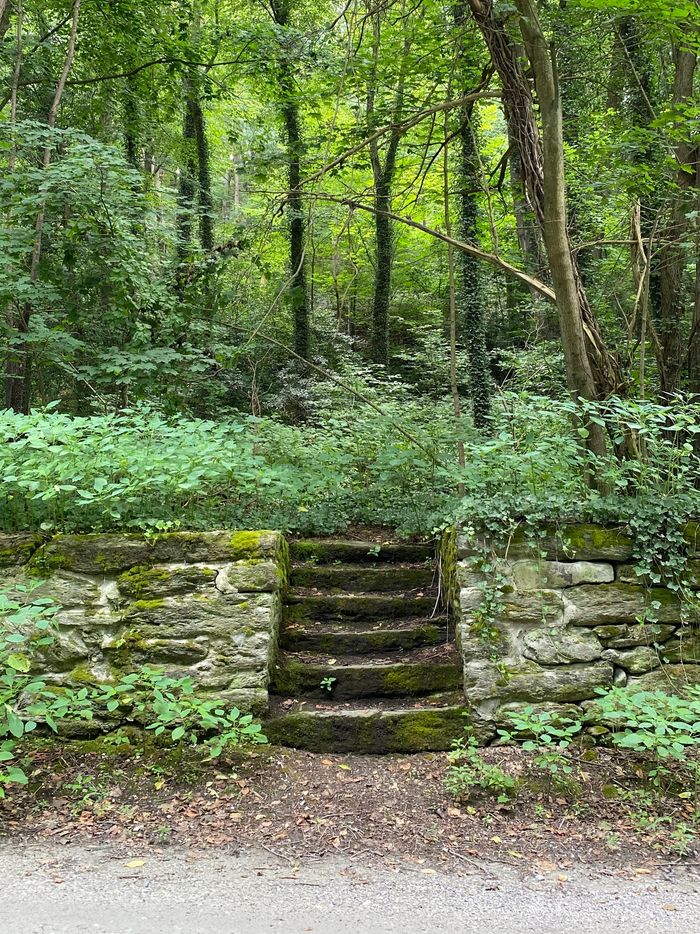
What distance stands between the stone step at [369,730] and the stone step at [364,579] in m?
1.24

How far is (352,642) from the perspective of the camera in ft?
14.4

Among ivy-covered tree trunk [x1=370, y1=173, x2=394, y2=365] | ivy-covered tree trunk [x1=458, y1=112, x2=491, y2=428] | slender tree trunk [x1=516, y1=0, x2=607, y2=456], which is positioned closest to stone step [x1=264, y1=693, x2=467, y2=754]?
slender tree trunk [x1=516, y1=0, x2=607, y2=456]

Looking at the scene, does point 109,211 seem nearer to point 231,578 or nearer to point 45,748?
point 231,578

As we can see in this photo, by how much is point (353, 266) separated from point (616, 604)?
15.2 feet

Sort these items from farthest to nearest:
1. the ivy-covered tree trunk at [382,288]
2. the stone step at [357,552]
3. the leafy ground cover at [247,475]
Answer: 1. the ivy-covered tree trunk at [382,288]
2. the stone step at [357,552]
3. the leafy ground cover at [247,475]

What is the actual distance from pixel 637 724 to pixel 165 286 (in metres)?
6.03

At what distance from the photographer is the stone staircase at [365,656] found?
12.3 feet

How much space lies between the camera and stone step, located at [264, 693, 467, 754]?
12.2ft

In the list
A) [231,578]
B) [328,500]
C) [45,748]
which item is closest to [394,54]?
[328,500]

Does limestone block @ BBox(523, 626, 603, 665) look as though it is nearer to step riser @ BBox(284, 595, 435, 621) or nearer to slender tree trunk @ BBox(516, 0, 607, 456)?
step riser @ BBox(284, 595, 435, 621)

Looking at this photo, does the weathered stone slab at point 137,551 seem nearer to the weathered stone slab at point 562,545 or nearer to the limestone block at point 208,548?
the limestone block at point 208,548

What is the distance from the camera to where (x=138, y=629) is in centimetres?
386

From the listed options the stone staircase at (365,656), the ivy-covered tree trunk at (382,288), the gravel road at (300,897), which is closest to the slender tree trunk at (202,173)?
the ivy-covered tree trunk at (382,288)

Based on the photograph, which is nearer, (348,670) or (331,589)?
(348,670)
